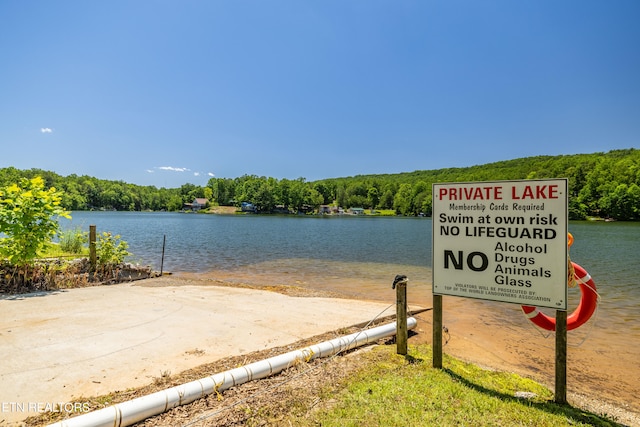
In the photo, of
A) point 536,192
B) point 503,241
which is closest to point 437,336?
point 503,241

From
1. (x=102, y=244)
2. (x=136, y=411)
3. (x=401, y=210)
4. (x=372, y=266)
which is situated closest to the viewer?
(x=136, y=411)

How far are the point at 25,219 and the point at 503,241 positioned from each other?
9.35 metres

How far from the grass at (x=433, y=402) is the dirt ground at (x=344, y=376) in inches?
9.7

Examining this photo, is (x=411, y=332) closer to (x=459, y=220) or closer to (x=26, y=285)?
(x=459, y=220)

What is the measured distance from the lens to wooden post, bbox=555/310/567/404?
3.57 meters

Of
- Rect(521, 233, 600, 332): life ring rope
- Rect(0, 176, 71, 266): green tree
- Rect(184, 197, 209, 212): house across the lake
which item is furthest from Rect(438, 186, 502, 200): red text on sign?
Rect(184, 197, 209, 212): house across the lake

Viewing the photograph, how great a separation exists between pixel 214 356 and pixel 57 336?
7.62 feet

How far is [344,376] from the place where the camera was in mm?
3914

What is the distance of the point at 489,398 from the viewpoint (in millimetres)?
3551

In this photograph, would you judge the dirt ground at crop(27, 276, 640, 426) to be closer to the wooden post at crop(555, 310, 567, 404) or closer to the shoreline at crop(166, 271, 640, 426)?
the shoreline at crop(166, 271, 640, 426)

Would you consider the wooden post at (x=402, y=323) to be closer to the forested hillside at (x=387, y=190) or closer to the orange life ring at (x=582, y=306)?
the orange life ring at (x=582, y=306)

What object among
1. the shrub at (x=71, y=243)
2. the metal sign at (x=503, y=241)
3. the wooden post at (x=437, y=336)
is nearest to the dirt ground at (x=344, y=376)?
the wooden post at (x=437, y=336)

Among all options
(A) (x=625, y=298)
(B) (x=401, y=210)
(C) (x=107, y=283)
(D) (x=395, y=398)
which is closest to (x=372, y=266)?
(A) (x=625, y=298)

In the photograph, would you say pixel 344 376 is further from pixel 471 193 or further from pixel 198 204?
pixel 198 204
